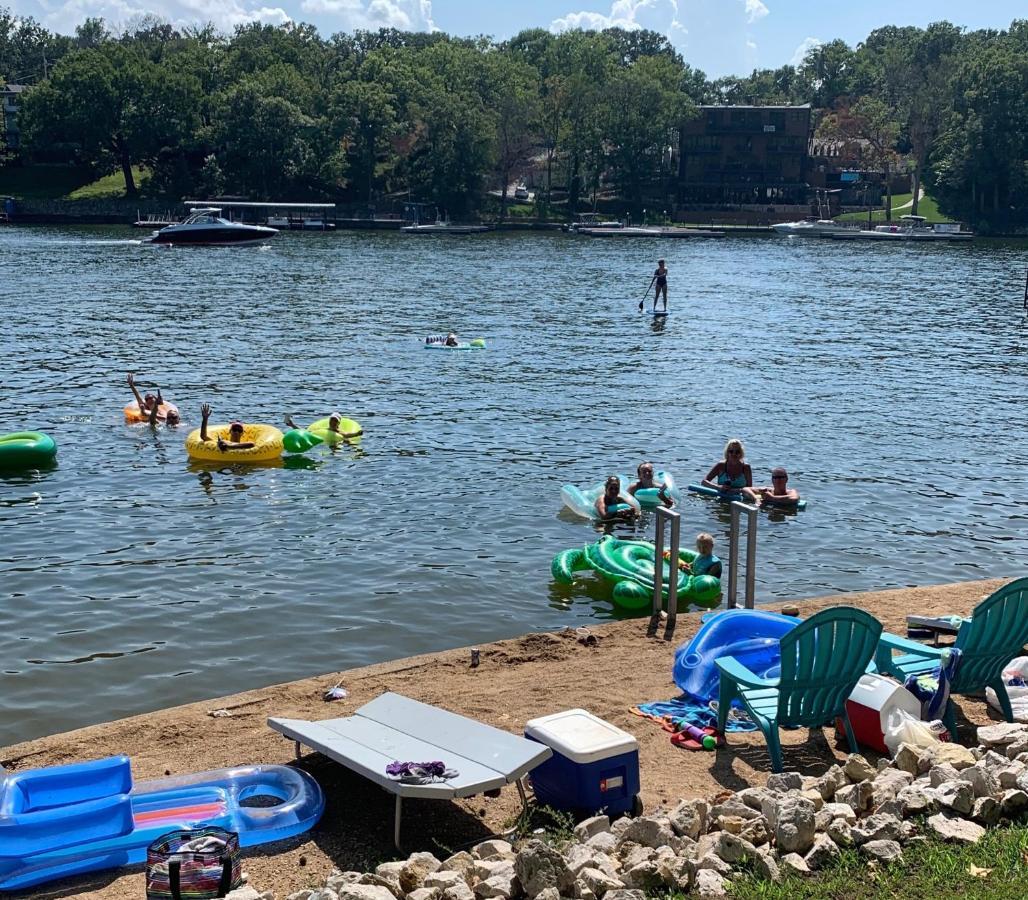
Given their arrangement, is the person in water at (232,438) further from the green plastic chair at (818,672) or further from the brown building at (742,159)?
the brown building at (742,159)

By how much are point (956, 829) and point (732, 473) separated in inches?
489

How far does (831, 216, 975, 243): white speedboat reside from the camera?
100 m

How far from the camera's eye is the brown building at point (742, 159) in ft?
391


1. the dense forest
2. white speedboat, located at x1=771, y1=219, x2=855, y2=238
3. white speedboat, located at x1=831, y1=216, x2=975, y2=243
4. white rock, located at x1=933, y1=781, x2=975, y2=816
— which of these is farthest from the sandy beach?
the dense forest

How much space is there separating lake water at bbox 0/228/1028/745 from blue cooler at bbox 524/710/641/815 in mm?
4794

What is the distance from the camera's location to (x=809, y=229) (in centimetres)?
10544

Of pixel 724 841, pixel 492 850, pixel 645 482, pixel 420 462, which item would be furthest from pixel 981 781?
pixel 420 462

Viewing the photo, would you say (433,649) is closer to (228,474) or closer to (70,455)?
(228,474)

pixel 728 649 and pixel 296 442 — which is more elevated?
pixel 296 442

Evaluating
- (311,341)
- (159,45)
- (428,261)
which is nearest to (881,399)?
(311,341)

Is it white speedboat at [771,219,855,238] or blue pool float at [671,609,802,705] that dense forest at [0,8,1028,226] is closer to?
white speedboat at [771,219,855,238]

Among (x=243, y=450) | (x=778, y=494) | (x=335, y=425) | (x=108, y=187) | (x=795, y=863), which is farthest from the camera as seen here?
(x=108, y=187)

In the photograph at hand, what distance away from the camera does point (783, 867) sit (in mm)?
6562

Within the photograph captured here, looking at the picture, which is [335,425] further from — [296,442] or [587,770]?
[587,770]
